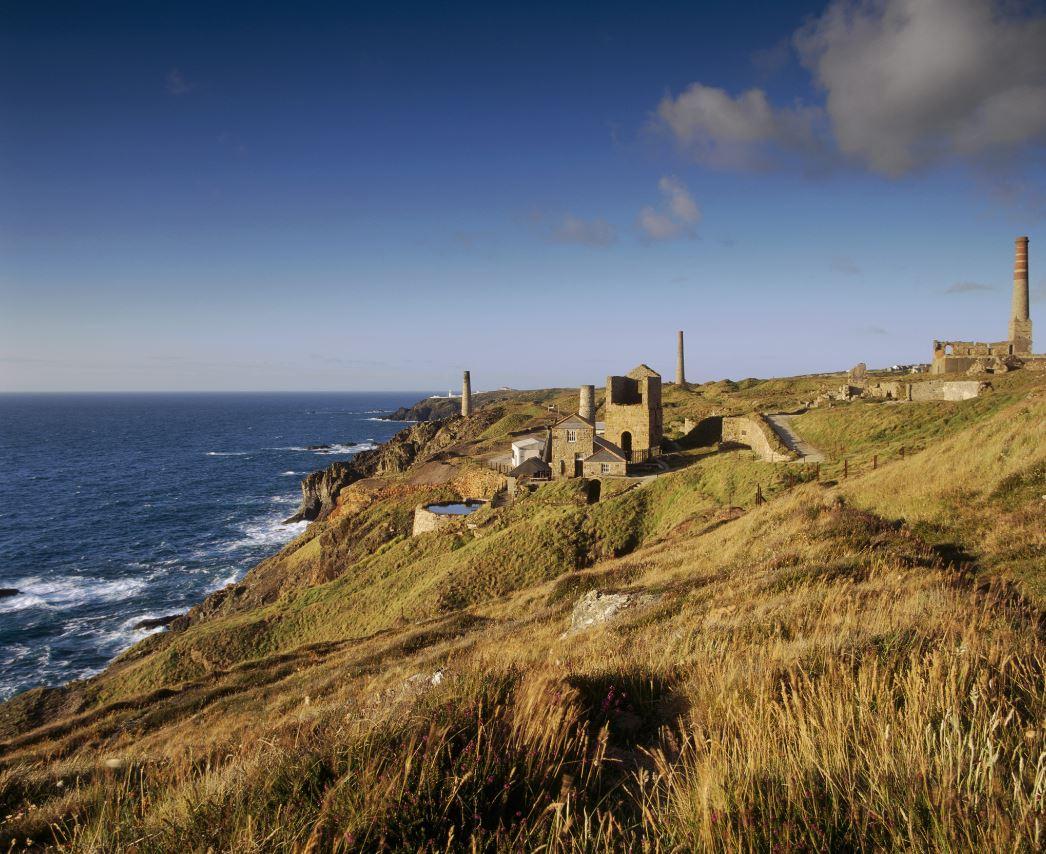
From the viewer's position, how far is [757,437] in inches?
1544

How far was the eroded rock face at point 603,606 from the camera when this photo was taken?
39.2ft

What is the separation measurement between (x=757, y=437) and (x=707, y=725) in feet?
125

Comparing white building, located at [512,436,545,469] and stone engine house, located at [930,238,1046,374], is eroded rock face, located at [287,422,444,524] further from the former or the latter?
stone engine house, located at [930,238,1046,374]

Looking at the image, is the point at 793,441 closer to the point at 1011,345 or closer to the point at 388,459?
the point at 1011,345

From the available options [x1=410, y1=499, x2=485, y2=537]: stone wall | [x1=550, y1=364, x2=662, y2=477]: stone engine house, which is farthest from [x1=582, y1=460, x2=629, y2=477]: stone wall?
[x1=410, y1=499, x2=485, y2=537]: stone wall

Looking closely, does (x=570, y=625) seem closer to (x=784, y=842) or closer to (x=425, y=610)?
(x=784, y=842)

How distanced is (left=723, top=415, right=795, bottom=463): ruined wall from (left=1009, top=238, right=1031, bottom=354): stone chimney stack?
99.0ft

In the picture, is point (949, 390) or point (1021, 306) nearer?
point (949, 390)

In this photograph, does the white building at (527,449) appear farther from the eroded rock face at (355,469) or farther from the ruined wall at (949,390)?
the ruined wall at (949,390)

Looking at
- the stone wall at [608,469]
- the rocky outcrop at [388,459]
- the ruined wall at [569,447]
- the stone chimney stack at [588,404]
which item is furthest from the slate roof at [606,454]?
the rocky outcrop at [388,459]

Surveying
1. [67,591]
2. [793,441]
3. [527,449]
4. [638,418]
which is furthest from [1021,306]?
[67,591]

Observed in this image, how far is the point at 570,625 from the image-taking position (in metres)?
13.3

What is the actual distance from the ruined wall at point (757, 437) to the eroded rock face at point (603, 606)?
915 inches

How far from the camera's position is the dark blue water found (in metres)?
38.8
